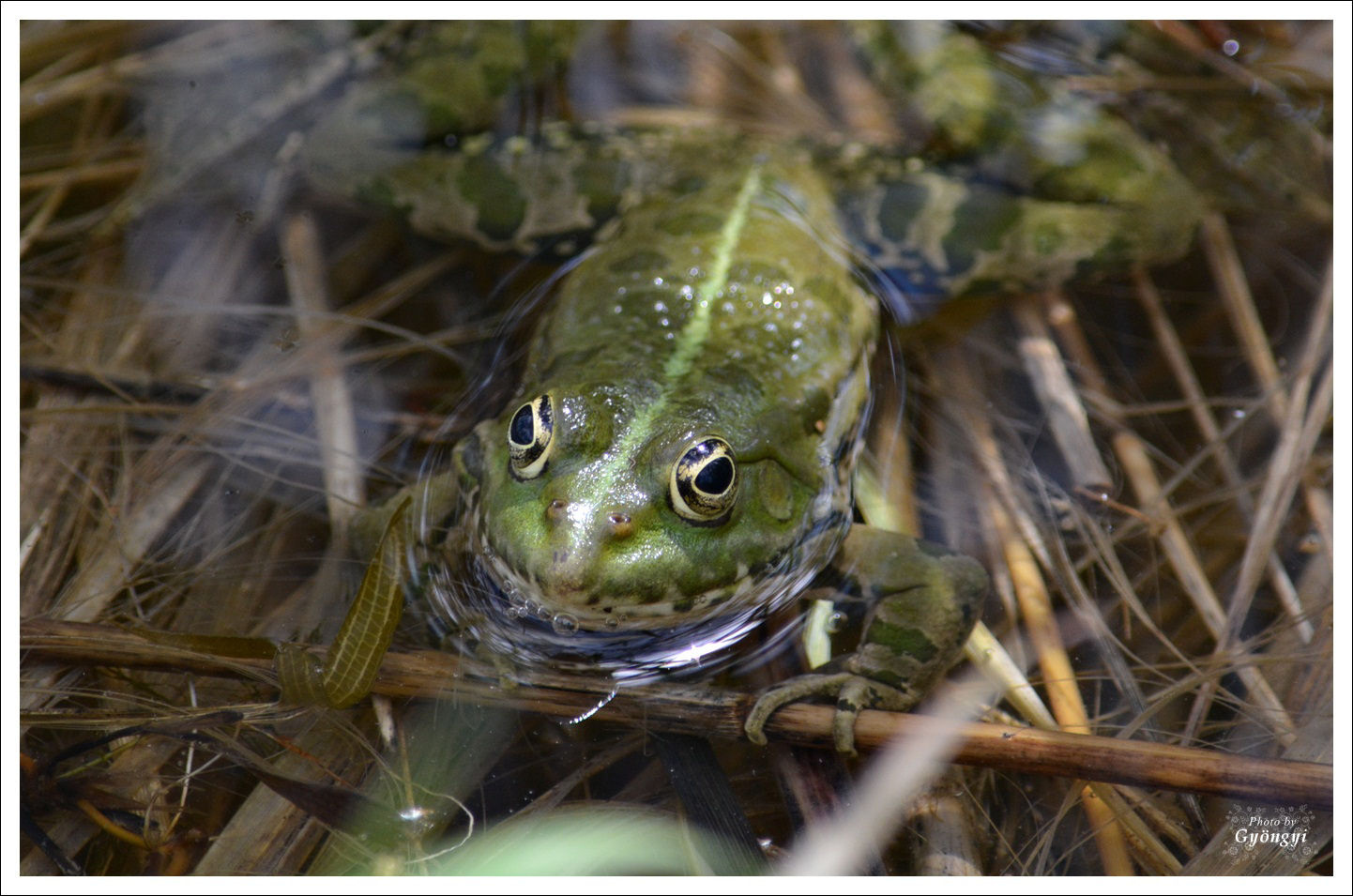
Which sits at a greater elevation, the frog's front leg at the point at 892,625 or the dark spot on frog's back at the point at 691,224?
the dark spot on frog's back at the point at 691,224

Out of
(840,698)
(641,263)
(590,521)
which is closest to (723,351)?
(641,263)

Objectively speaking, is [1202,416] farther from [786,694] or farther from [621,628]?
[621,628]

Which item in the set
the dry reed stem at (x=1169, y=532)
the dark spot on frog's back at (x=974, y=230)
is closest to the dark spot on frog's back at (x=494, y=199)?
the dark spot on frog's back at (x=974, y=230)

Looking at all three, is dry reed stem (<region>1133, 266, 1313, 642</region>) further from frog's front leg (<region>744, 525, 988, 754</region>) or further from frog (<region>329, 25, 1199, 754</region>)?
frog's front leg (<region>744, 525, 988, 754</region>)

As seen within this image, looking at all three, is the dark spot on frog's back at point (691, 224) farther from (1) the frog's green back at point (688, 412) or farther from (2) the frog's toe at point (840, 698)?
(2) the frog's toe at point (840, 698)

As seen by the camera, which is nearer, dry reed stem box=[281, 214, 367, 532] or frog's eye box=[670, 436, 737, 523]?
frog's eye box=[670, 436, 737, 523]

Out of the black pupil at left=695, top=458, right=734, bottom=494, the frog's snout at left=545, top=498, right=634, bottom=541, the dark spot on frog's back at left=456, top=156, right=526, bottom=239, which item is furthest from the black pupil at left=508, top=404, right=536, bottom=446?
the dark spot on frog's back at left=456, top=156, right=526, bottom=239

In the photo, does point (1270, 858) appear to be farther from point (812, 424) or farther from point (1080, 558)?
point (812, 424)
